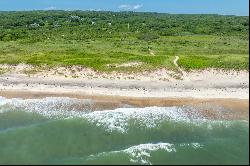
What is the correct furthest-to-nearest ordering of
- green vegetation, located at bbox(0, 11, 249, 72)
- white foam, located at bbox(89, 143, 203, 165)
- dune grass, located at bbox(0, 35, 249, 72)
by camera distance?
green vegetation, located at bbox(0, 11, 249, 72) → dune grass, located at bbox(0, 35, 249, 72) → white foam, located at bbox(89, 143, 203, 165)

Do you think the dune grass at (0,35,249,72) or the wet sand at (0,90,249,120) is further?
the dune grass at (0,35,249,72)

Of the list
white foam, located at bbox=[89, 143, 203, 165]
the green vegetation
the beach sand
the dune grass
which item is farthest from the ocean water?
the green vegetation

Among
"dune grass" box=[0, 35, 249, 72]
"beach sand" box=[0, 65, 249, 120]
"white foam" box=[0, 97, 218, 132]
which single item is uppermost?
"dune grass" box=[0, 35, 249, 72]

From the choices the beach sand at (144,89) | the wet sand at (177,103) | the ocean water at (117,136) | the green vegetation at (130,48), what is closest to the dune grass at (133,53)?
the green vegetation at (130,48)

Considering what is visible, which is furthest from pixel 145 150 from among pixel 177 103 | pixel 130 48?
pixel 130 48

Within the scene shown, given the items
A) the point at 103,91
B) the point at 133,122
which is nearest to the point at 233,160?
the point at 133,122

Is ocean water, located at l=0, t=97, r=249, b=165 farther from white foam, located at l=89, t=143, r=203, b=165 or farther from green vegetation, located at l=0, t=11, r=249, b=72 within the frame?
green vegetation, located at l=0, t=11, r=249, b=72

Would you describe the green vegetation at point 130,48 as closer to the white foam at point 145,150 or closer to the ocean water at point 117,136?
the ocean water at point 117,136

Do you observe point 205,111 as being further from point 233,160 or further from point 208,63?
point 208,63

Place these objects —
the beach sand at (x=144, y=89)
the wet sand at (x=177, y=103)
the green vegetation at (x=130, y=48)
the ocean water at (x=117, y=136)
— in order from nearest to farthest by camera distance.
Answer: the ocean water at (x=117, y=136), the wet sand at (x=177, y=103), the beach sand at (x=144, y=89), the green vegetation at (x=130, y=48)
